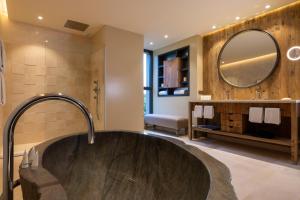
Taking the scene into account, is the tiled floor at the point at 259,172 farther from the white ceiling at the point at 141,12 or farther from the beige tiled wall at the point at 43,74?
the white ceiling at the point at 141,12

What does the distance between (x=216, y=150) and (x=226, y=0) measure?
252 centimetres

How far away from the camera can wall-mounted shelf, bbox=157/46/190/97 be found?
491cm

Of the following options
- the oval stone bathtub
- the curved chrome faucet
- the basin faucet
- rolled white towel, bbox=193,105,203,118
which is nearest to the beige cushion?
rolled white towel, bbox=193,105,203,118

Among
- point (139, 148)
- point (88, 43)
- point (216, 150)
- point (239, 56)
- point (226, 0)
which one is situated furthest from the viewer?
point (88, 43)

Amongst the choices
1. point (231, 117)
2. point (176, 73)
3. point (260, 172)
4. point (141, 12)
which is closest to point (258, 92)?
point (231, 117)

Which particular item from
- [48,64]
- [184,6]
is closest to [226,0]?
[184,6]

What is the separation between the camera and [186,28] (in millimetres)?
4031

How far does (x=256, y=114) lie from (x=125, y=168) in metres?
2.41

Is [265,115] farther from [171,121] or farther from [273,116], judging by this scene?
[171,121]

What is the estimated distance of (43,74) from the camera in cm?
381

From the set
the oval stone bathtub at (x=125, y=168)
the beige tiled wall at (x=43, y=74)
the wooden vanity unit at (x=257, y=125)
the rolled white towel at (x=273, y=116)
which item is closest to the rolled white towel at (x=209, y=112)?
the wooden vanity unit at (x=257, y=125)

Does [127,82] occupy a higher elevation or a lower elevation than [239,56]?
lower

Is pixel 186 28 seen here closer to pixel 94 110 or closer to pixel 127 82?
pixel 127 82

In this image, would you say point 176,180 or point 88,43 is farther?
point 88,43
